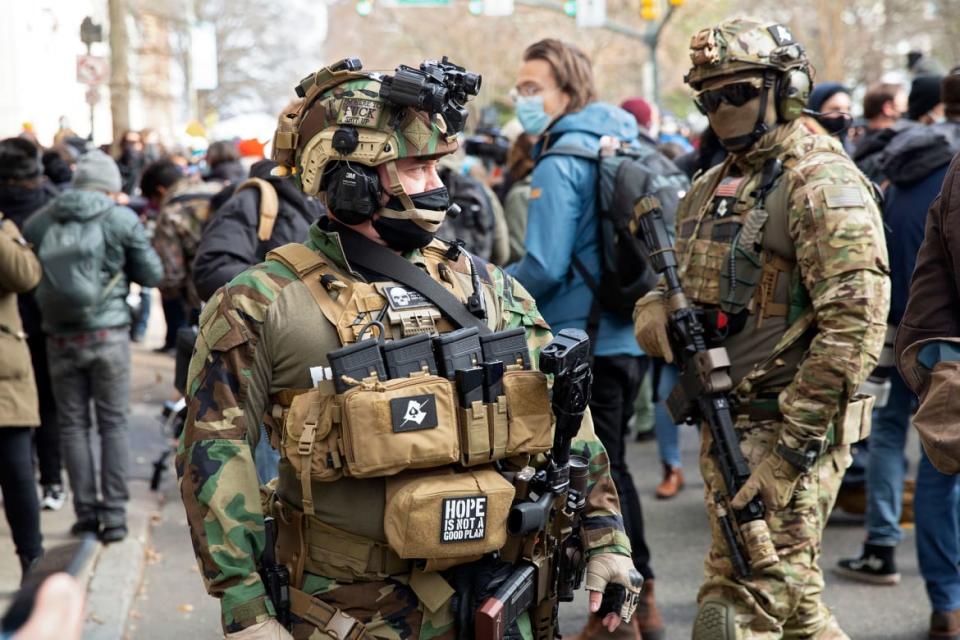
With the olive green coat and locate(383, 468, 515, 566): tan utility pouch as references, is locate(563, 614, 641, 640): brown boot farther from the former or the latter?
the olive green coat

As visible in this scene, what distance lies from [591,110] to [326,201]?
8.31ft

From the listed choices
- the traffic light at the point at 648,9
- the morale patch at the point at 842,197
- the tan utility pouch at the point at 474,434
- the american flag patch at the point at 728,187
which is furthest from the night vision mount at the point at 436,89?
the traffic light at the point at 648,9

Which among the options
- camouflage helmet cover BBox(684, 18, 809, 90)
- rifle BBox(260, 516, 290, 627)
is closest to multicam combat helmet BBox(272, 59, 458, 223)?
rifle BBox(260, 516, 290, 627)

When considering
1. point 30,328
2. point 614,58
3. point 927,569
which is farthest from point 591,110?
point 614,58

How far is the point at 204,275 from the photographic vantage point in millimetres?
5531

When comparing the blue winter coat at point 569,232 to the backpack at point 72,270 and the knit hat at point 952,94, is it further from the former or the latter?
the backpack at point 72,270

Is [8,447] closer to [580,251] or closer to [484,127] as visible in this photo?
[580,251]

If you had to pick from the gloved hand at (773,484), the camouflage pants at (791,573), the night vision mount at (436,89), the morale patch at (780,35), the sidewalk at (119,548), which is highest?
the morale patch at (780,35)

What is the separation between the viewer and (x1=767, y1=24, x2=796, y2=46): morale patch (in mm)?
4344

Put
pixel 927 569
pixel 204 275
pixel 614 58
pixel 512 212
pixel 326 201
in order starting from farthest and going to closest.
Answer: pixel 614 58
pixel 512 212
pixel 204 275
pixel 927 569
pixel 326 201

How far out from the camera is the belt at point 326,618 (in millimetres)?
2826

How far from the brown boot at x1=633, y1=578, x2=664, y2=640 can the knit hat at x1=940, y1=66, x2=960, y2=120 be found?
2.69 meters

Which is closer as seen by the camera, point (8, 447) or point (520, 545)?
point (520, 545)

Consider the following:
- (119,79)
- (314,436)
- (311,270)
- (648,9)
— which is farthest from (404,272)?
(648,9)
